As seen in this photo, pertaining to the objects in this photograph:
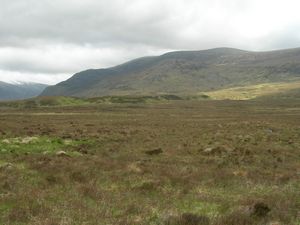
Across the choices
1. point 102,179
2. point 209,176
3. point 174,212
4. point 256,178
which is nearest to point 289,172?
point 256,178

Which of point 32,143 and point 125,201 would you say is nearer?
point 125,201

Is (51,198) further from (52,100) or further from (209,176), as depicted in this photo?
(52,100)

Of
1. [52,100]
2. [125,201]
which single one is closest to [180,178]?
[125,201]

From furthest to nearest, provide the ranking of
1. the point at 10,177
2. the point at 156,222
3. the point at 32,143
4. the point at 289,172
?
the point at 32,143, the point at 289,172, the point at 10,177, the point at 156,222

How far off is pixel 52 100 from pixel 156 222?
171346mm

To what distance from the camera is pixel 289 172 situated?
20.4 m

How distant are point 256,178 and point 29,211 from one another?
10422 mm

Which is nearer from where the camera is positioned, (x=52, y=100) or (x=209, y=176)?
(x=209, y=176)

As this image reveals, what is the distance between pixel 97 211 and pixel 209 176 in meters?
7.85

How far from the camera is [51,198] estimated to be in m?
14.4

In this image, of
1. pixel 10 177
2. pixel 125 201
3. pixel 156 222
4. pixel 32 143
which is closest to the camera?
pixel 156 222

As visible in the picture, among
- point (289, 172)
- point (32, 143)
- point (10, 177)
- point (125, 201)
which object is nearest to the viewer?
point (125, 201)

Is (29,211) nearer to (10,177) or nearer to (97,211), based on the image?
(97,211)

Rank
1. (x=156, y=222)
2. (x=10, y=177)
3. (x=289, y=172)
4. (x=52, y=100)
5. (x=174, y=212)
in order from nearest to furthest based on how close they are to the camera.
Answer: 1. (x=156, y=222)
2. (x=174, y=212)
3. (x=10, y=177)
4. (x=289, y=172)
5. (x=52, y=100)
